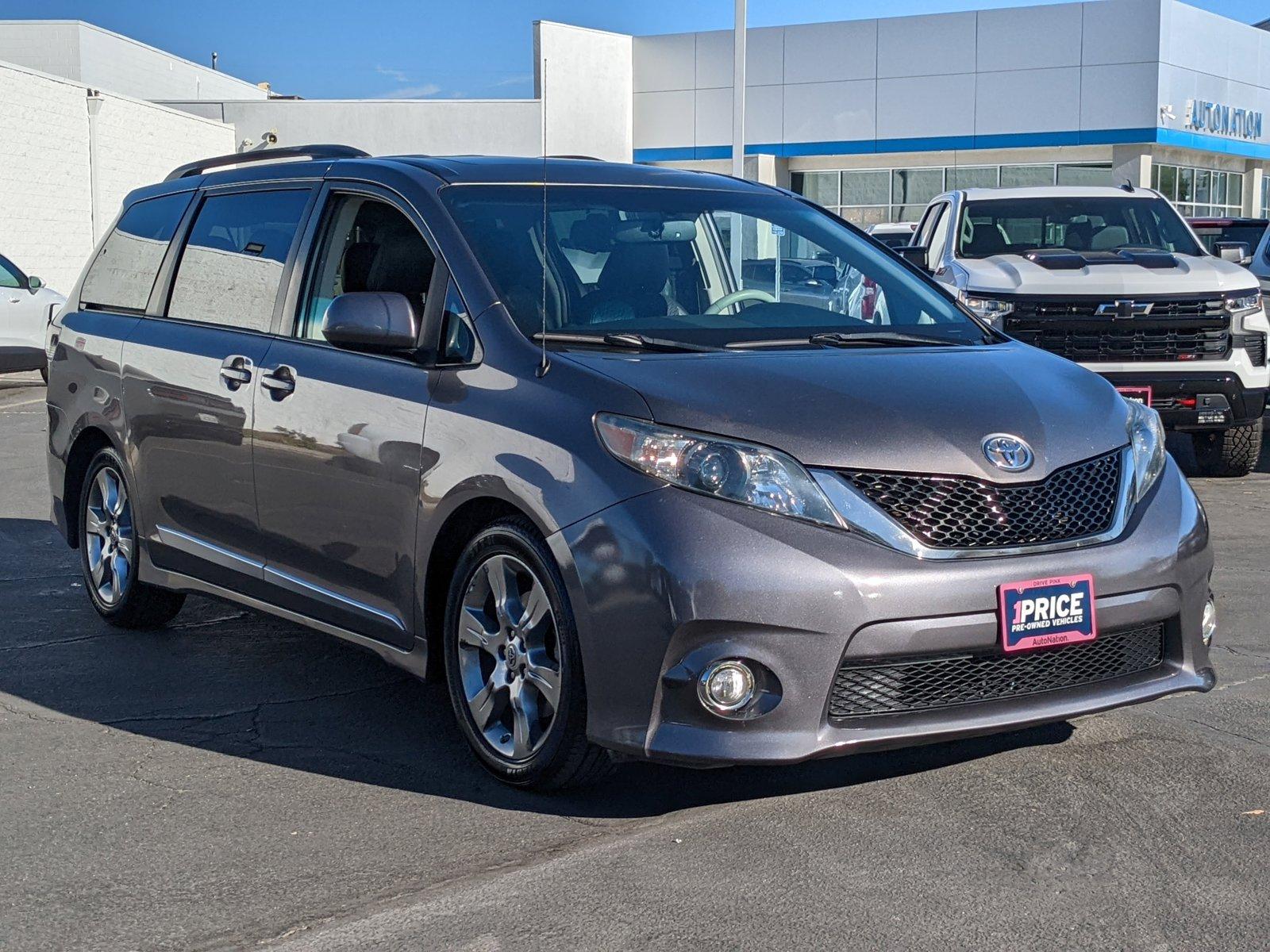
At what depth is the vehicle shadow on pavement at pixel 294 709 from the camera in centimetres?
465

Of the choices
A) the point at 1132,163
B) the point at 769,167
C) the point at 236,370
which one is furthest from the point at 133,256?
the point at 769,167

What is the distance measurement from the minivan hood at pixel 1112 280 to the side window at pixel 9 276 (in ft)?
40.5

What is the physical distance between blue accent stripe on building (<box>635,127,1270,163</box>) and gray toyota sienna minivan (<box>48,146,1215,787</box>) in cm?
4077

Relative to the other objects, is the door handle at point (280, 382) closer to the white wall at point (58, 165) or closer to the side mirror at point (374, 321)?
the side mirror at point (374, 321)

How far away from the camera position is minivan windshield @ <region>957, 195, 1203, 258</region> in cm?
1209

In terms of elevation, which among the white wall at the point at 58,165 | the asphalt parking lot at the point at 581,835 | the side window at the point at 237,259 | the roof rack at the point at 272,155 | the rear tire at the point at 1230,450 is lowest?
the asphalt parking lot at the point at 581,835

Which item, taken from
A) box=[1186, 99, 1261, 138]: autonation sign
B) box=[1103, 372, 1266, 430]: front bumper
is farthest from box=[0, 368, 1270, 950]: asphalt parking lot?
box=[1186, 99, 1261, 138]: autonation sign

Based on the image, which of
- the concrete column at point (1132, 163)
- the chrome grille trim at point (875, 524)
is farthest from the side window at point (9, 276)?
the concrete column at point (1132, 163)

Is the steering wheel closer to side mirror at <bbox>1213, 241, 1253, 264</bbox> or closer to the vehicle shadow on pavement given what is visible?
the vehicle shadow on pavement

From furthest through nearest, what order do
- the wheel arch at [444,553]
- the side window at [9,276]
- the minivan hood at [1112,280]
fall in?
the side window at [9,276], the minivan hood at [1112,280], the wheel arch at [444,553]

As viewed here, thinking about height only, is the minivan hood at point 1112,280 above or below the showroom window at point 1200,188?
below

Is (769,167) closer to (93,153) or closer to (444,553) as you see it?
(93,153)

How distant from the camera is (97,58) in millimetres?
55625

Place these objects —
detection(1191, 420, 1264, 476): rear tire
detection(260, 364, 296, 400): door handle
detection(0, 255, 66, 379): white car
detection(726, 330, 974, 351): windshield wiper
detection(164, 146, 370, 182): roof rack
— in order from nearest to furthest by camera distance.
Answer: detection(726, 330, 974, 351): windshield wiper → detection(260, 364, 296, 400): door handle → detection(164, 146, 370, 182): roof rack → detection(1191, 420, 1264, 476): rear tire → detection(0, 255, 66, 379): white car
